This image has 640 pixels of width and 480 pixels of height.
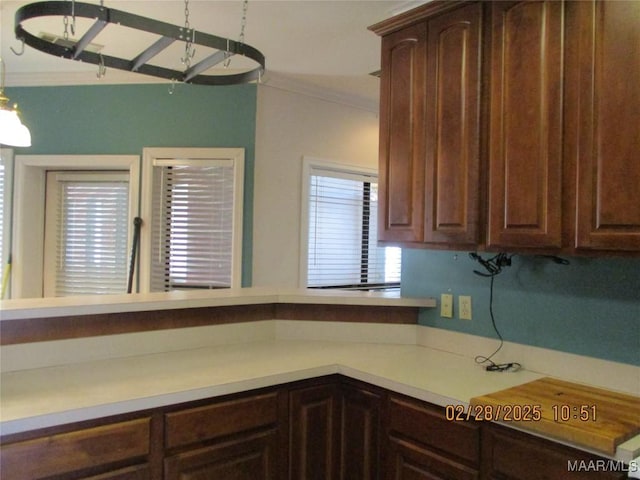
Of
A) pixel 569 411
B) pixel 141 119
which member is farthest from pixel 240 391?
pixel 141 119

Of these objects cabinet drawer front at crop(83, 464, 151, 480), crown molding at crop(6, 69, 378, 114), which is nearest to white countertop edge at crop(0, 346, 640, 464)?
→ cabinet drawer front at crop(83, 464, 151, 480)

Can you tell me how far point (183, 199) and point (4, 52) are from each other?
1.57 m

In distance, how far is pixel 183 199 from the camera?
365 cm

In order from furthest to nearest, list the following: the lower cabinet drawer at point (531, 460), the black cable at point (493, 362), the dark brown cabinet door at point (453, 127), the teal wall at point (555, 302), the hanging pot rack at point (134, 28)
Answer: the black cable at point (493, 362), the dark brown cabinet door at point (453, 127), the teal wall at point (555, 302), the hanging pot rack at point (134, 28), the lower cabinet drawer at point (531, 460)

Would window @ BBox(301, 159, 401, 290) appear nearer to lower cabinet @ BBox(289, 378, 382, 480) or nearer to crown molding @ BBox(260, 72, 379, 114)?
crown molding @ BBox(260, 72, 379, 114)

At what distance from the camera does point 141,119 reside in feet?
11.9

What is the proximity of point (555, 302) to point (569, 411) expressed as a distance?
539mm

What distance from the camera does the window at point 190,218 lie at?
3576 mm

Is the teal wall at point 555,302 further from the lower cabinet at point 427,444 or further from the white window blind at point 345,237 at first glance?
the white window blind at point 345,237

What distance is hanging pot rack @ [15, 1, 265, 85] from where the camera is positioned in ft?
5.02

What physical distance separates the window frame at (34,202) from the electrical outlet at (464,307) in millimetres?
2538

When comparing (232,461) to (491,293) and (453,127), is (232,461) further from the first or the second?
(453,127)

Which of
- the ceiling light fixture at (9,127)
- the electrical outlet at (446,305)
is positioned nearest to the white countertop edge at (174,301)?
the electrical outlet at (446,305)

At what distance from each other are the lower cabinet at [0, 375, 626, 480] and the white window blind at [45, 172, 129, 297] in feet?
7.76
